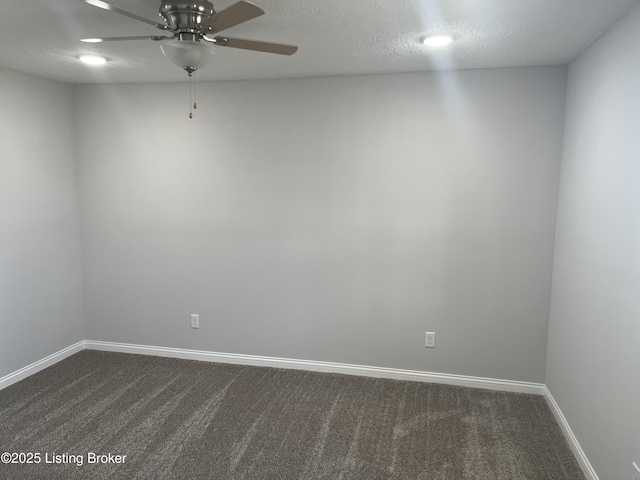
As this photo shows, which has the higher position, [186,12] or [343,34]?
[343,34]

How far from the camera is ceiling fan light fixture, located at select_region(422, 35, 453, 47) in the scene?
2.49 m

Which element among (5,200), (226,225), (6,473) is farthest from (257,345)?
(5,200)

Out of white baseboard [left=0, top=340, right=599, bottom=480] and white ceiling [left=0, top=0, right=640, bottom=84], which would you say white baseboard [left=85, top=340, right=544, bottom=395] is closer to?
white baseboard [left=0, top=340, right=599, bottom=480]

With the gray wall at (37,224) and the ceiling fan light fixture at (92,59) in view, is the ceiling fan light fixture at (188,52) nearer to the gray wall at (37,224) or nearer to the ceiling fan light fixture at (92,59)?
the ceiling fan light fixture at (92,59)

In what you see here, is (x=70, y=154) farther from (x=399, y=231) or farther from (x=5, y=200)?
(x=399, y=231)

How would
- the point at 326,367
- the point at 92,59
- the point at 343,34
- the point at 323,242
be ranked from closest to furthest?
the point at 343,34 < the point at 92,59 < the point at 323,242 < the point at 326,367

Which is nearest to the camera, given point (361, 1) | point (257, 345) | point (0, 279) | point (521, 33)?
point (361, 1)

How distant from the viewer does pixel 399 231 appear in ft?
11.5

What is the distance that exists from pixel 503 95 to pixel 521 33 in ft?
2.79

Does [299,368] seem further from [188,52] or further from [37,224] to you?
[188,52]

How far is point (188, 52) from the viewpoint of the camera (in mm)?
1908

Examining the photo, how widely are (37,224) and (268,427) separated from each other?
2.47 meters

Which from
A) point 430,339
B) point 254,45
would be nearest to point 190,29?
point 254,45

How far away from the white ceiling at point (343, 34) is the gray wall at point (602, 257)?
0.30 metres
